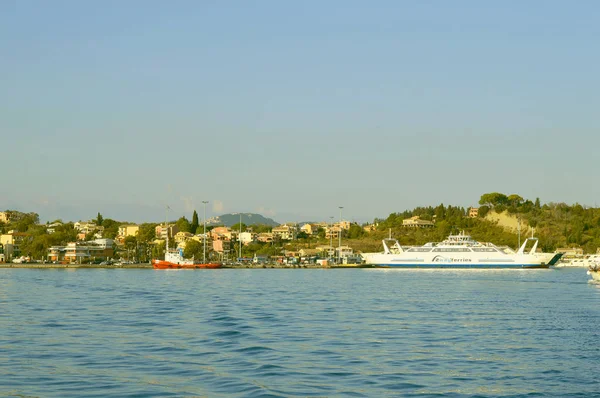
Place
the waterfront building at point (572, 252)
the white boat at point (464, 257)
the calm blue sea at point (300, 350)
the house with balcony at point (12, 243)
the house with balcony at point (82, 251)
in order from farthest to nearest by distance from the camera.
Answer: the waterfront building at point (572, 252) → the house with balcony at point (12, 243) → the house with balcony at point (82, 251) → the white boat at point (464, 257) → the calm blue sea at point (300, 350)

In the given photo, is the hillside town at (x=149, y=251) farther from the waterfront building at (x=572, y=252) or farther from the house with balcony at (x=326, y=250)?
the waterfront building at (x=572, y=252)

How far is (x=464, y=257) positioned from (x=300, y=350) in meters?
108

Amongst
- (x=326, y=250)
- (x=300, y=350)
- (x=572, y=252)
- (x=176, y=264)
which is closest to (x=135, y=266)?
(x=176, y=264)

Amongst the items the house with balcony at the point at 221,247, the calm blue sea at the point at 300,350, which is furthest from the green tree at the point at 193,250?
the calm blue sea at the point at 300,350

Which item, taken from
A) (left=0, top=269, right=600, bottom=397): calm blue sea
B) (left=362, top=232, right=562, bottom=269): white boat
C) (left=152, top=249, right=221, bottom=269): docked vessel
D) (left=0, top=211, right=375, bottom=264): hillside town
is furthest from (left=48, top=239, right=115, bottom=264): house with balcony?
(left=0, top=269, right=600, bottom=397): calm blue sea

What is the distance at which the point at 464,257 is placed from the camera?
424ft

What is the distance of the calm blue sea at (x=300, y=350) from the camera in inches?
742

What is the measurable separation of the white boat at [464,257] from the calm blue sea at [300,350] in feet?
279

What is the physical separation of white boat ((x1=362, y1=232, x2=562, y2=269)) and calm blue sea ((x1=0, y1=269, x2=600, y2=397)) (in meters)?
85.2

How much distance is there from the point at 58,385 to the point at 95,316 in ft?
58.8

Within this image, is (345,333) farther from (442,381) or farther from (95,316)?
(95,316)

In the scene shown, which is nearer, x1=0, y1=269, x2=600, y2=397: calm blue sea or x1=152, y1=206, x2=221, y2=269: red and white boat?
x1=0, y1=269, x2=600, y2=397: calm blue sea

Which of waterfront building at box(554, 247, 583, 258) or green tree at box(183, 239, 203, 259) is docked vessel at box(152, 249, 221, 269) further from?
waterfront building at box(554, 247, 583, 258)

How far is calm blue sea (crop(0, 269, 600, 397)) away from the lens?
18844 mm
